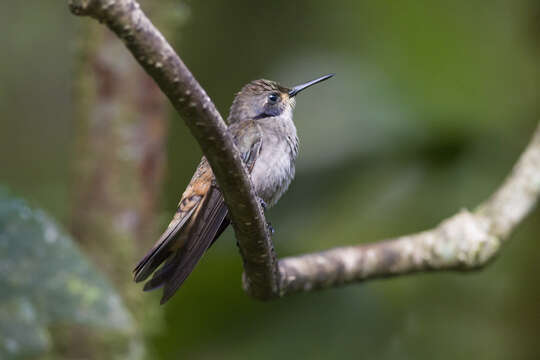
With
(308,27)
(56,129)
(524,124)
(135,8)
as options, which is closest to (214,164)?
(135,8)

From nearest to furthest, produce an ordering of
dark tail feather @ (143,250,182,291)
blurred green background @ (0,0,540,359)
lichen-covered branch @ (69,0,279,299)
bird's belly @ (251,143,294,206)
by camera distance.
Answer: lichen-covered branch @ (69,0,279,299) → dark tail feather @ (143,250,182,291) → bird's belly @ (251,143,294,206) → blurred green background @ (0,0,540,359)

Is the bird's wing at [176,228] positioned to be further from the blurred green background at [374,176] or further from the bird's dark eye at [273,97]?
the blurred green background at [374,176]

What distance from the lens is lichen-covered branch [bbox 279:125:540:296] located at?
334cm

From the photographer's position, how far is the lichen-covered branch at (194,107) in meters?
1.50

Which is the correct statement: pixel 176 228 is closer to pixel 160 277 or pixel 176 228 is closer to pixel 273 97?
pixel 160 277

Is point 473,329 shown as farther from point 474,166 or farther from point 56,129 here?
point 56,129

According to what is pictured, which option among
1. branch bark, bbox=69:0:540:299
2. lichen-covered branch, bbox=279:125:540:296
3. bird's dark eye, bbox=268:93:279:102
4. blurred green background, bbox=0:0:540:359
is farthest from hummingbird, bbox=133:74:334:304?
blurred green background, bbox=0:0:540:359

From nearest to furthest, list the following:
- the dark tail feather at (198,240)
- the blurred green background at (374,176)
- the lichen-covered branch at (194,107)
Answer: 1. the lichen-covered branch at (194,107)
2. the dark tail feather at (198,240)
3. the blurred green background at (374,176)

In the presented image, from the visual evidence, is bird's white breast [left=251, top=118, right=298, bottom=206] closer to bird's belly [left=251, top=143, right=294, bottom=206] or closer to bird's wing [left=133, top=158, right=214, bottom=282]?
bird's belly [left=251, top=143, right=294, bottom=206]

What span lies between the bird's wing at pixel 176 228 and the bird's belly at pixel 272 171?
266mm

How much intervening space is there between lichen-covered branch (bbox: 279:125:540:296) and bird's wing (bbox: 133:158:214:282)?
A: 0.52 metres

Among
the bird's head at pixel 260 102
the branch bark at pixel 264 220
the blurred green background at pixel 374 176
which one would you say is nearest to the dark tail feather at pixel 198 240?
the branch bark at pixel 264 220

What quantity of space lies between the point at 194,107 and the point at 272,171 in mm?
1567

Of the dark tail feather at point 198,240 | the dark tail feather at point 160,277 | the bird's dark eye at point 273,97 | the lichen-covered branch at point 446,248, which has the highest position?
the bird's dark eye at point 273,97
